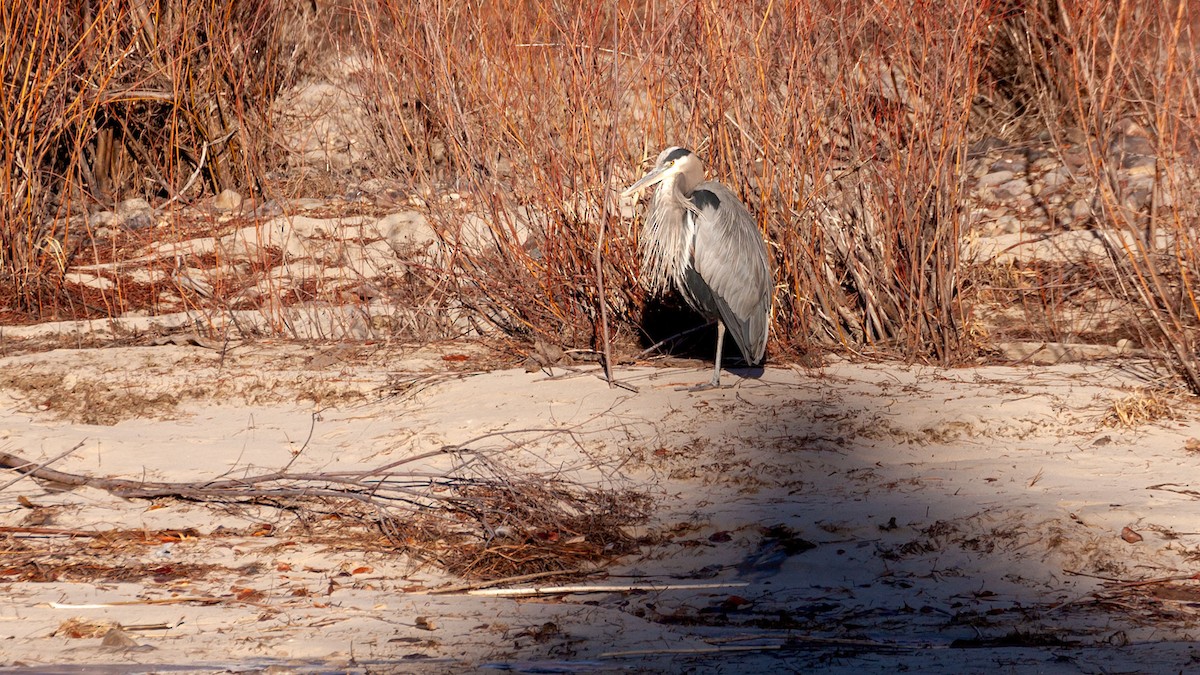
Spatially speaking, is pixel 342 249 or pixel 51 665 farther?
pixel 342 249

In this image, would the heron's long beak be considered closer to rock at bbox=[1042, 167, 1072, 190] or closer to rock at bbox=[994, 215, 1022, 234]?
rock at bbox=[994, 215, 1022, 234]

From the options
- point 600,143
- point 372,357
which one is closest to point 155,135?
point 372,357

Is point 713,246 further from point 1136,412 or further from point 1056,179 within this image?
point 1056,179

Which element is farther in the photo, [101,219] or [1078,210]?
[101,219]

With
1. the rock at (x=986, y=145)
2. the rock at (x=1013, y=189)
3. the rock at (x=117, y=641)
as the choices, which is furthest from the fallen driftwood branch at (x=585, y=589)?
the rock at (x=986, y=145)

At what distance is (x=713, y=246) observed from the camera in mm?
5254

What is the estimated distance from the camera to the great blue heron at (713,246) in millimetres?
5238

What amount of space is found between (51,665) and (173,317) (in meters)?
4.15

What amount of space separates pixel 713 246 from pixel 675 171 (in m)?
0.36

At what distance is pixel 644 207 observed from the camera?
242 inches

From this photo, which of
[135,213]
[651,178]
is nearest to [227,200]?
[135,213]

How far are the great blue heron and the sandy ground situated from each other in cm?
27

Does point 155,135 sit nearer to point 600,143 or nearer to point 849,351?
point 600,143

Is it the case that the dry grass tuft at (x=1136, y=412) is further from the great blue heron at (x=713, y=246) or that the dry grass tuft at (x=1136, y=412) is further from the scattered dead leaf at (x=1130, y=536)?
the great blue heron at (x=713, y=246)
